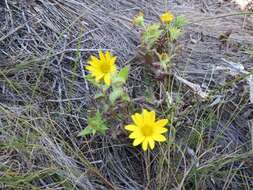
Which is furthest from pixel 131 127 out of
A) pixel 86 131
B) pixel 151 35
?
pixel 151 35

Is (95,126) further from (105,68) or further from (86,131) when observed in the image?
(105,68)

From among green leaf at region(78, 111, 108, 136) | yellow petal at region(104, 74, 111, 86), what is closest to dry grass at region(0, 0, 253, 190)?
green leaf at region(78, 111, 108, 136)

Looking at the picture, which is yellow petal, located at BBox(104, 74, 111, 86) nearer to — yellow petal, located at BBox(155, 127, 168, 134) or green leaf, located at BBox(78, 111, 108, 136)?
A: green leaf, located at BBox(78, 111, 108, 136)

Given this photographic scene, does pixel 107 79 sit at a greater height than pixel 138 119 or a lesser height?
greater

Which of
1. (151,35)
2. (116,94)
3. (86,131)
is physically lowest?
(86,131)

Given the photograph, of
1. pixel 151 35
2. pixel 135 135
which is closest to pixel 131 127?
pixel 135 135

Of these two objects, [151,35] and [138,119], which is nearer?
[138,119]

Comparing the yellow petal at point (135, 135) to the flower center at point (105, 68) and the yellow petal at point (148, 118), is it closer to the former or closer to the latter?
the yellow petal at point (148, 118)
